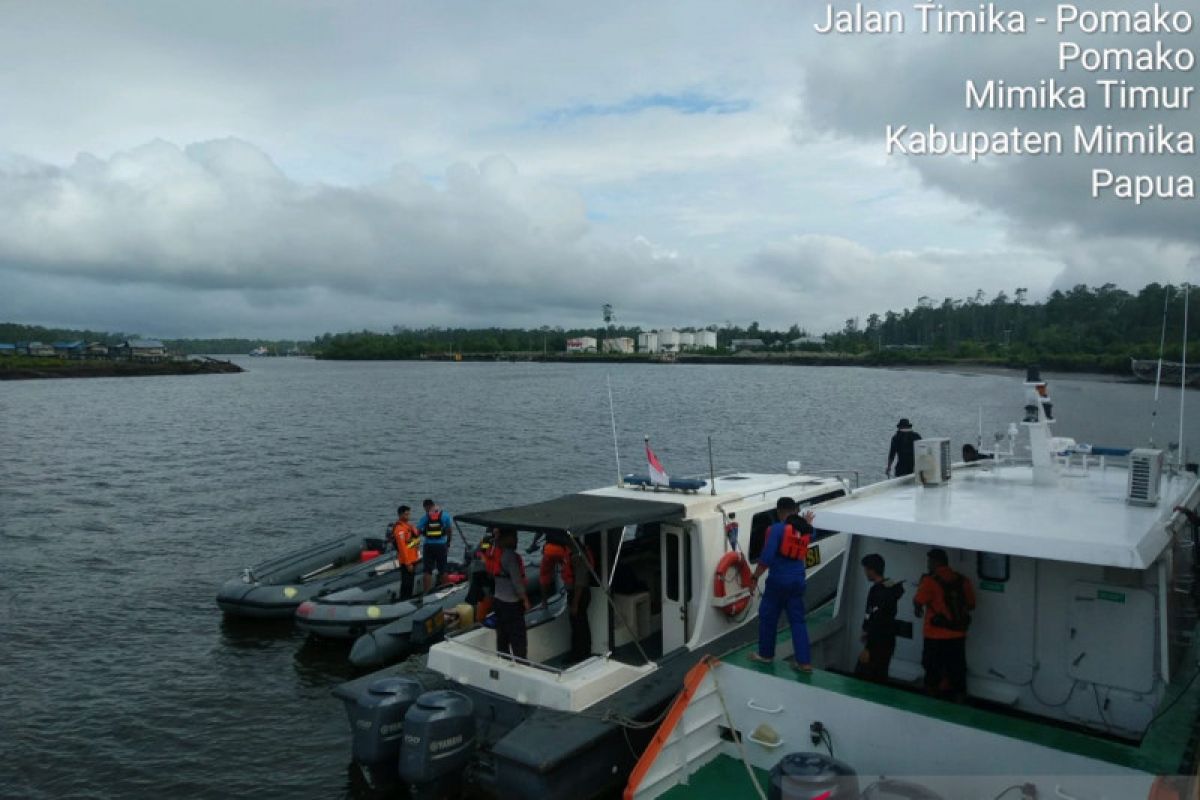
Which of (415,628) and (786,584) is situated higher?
(786,584)

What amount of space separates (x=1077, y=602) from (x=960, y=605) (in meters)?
0.96

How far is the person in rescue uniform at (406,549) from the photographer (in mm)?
13711

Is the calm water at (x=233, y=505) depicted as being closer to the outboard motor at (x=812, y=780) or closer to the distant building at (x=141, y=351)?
the outboard motor at (x=812, y=780)

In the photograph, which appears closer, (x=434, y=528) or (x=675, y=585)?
(x=675, y=585)

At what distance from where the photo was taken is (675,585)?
8805 mm

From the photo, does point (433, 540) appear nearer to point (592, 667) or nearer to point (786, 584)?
point (592, 667)

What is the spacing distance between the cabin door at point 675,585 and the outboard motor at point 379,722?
273 cm

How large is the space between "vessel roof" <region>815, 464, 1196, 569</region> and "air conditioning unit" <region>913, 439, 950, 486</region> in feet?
0.36

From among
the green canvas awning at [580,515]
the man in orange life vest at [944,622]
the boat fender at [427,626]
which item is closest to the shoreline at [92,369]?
the boat fender at [427,626]

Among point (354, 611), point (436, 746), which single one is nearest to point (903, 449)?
point (436, 746)

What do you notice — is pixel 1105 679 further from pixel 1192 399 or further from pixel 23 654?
pixel 1192 399

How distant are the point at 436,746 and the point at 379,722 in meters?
0.78

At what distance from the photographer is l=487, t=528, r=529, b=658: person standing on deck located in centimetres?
815

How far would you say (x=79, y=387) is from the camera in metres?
97.3
